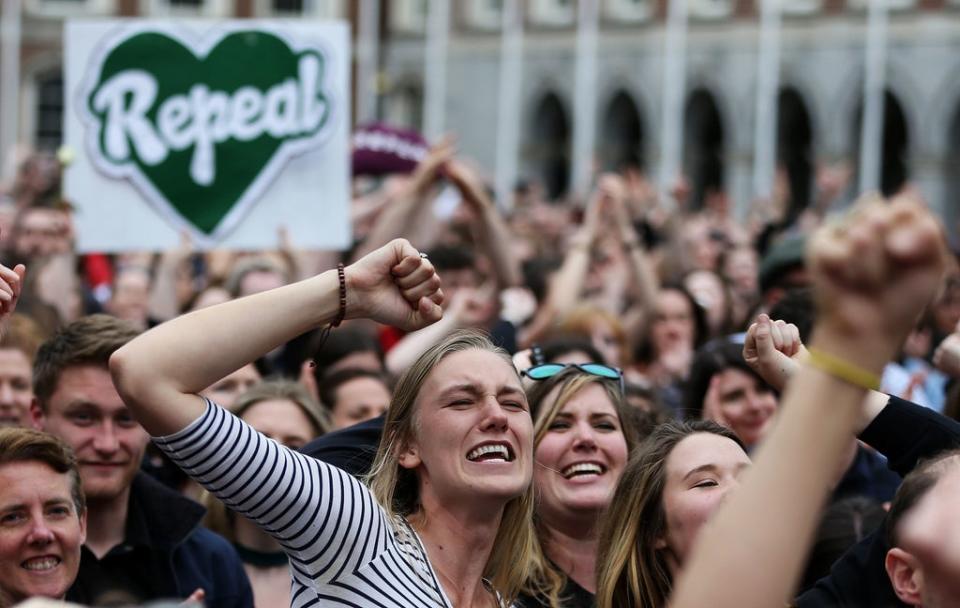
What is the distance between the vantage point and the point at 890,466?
12.5ft

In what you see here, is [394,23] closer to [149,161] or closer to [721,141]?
[721,141]

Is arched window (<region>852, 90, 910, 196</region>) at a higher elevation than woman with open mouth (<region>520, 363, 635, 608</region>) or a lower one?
lower

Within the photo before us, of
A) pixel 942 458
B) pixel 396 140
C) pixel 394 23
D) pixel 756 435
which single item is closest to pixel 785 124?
pixel 394 23

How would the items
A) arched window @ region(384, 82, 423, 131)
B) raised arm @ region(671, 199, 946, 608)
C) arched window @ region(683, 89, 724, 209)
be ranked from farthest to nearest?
arched window @ region(384, 82, 423, 131)
arched window @ region(683, 89, 724, 209)
raised arm @ region(671, 199, 946, 608)

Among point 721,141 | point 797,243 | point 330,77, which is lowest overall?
point 721,141

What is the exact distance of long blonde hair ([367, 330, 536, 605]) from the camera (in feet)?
11.4

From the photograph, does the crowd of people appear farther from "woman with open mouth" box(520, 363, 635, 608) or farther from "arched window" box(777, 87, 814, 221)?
"arched window" box(777, 87, 814, 221)

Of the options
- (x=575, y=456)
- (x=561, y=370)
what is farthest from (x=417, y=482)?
(x=561, y=370)

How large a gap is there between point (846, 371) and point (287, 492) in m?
1.28

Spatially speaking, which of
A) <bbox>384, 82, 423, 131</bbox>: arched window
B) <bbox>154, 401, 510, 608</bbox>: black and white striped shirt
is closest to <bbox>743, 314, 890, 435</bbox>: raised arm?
<bbox>154, 401, 510, 608</bbox>: black and white striped shirt

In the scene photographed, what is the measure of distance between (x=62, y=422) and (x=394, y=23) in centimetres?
3549

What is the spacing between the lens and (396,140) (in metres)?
12.0

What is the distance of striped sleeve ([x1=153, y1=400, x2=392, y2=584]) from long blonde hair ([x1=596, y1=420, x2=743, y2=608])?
0.70 m

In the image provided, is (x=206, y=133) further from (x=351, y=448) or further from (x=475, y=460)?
(x=475, y=460)
